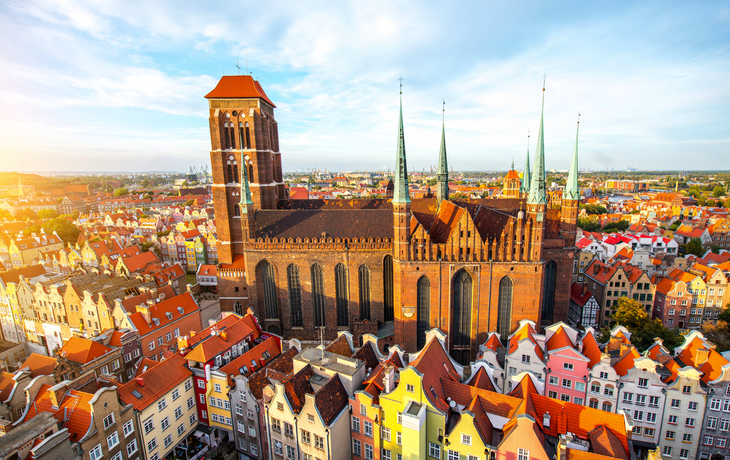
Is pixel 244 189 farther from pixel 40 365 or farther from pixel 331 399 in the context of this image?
pixel 331 399

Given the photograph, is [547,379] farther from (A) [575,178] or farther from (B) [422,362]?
(A) [575,178]

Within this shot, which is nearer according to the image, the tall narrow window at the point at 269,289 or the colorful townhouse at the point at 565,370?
the colorful townhouse at the point at 565,370

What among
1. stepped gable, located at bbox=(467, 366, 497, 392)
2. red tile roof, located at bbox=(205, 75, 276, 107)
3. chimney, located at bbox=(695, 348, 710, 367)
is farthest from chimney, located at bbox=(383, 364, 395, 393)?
red tile roof, located at bbox=(205, 75, 276, 107)

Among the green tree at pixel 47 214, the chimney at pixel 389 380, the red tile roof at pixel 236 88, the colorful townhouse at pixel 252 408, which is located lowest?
the colorful townhouse at pixel 252 408

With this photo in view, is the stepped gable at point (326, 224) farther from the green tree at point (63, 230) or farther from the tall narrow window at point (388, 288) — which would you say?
the green tree at point (63, 230)

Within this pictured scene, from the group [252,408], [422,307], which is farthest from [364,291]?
[252,408]

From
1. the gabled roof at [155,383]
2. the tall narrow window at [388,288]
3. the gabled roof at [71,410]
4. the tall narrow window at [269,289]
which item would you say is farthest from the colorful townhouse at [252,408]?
the tall narrow window at [388,288]

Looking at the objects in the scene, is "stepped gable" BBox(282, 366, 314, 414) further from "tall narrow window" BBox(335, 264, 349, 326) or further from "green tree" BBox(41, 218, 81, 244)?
"green tree" BBox(41, 218, 81, 244)
